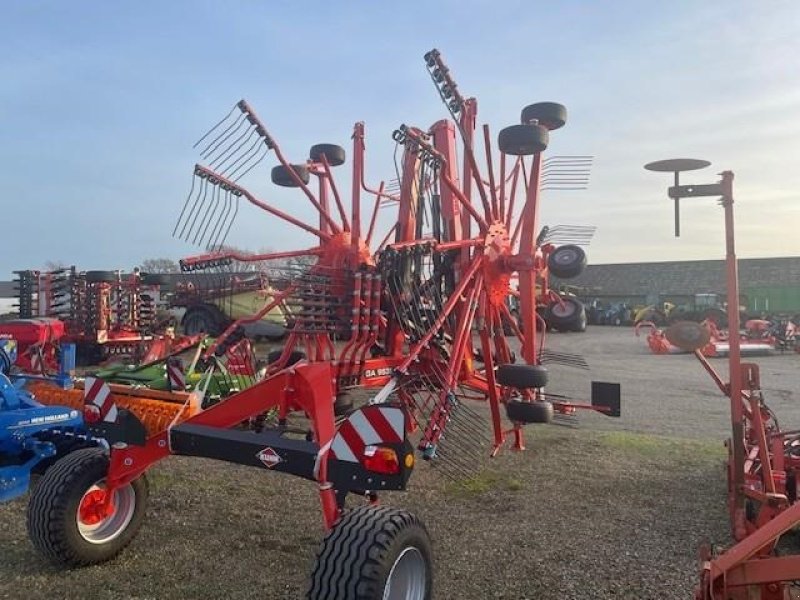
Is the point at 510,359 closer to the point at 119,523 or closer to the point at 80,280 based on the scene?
the point at 119,523

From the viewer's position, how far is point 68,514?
375cm

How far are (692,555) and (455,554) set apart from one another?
147 centimetres

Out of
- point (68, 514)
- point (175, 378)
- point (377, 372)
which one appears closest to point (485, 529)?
point (377, 372)

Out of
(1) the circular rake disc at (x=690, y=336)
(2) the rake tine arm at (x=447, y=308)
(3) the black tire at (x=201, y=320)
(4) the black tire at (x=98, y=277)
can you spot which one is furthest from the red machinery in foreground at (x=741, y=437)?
(3) the black tire at (x=201, y=320)

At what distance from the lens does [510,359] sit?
6676 millimetres

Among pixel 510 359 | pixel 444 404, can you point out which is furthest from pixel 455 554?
pixel 510 359

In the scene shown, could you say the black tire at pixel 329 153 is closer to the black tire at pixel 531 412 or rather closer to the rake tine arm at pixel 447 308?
the rake tine arm at pixel 447 308

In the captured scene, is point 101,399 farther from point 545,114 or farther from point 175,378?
point 545,114

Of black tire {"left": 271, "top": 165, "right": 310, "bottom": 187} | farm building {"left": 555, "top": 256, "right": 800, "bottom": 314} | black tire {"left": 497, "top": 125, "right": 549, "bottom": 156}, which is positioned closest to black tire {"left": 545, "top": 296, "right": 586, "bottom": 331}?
black tire {"left": 497, "top": 125, "right": 549, "bottom": 156}

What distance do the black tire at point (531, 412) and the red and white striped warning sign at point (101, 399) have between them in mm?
3170

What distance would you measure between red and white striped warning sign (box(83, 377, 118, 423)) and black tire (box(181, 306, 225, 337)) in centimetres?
1486

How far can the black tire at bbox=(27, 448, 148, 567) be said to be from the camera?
147 inches

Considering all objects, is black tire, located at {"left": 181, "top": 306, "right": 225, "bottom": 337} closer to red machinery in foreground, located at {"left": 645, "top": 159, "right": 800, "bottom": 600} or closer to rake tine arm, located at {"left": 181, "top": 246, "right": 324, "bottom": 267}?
rake tine arm, located at {"left": 181, "top": 246, "right": 324, "bottom": 267}

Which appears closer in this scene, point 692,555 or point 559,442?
point 692,555
